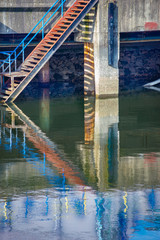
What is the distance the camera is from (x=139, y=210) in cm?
1358

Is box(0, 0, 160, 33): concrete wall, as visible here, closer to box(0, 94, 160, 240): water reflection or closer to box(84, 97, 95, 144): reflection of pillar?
box(84, 97, 95, 144): reflection of pillar

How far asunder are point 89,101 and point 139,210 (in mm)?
16375

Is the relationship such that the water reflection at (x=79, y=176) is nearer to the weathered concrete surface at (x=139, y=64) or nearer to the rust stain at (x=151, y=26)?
the rust stain at (x=151, y=26)

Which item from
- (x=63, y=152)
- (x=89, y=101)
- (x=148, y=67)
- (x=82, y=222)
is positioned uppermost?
(x=148, y=67)

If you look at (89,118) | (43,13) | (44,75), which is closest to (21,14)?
(43,13)

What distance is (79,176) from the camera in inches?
643

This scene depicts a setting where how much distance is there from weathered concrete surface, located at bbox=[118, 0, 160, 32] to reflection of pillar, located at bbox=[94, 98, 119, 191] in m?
3.98

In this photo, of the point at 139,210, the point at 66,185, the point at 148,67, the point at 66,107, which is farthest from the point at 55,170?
the point at 148,67

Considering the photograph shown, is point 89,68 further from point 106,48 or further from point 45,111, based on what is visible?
point 45,111

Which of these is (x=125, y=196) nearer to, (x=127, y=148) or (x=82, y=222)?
(x=82, y=222)

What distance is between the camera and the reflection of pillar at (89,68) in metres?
30.5

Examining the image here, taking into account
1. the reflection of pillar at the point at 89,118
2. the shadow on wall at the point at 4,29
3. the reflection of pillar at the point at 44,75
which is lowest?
the reflection of pillar at the point at 89,118

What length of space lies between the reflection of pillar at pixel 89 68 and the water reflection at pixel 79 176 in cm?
495

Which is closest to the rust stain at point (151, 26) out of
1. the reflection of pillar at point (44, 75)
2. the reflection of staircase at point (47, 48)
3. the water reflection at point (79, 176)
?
the reflection of staircase at point (47, 48)
